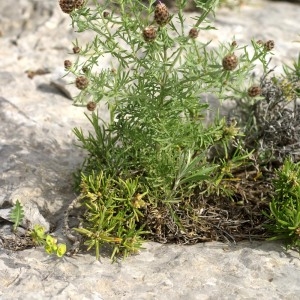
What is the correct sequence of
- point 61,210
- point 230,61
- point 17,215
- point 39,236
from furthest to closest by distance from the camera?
1. point 61,210
2. point 17,215
3. point 39,236
4. point 230,61

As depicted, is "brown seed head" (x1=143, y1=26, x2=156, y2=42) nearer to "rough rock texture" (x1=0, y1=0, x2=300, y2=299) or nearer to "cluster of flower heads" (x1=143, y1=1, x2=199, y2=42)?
"cluster of flower heads" (x1=143, y1=1, x2=199, y2=42)

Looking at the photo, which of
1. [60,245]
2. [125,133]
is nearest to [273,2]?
[125,133]

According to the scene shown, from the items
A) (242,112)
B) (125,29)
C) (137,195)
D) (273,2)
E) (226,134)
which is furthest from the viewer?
(273,2)

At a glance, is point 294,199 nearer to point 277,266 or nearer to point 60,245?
point 277,266

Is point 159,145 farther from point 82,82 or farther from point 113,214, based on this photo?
point 82,82

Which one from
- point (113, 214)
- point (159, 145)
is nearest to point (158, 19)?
point (159, 145)

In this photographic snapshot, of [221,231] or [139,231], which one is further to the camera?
[221,231]
